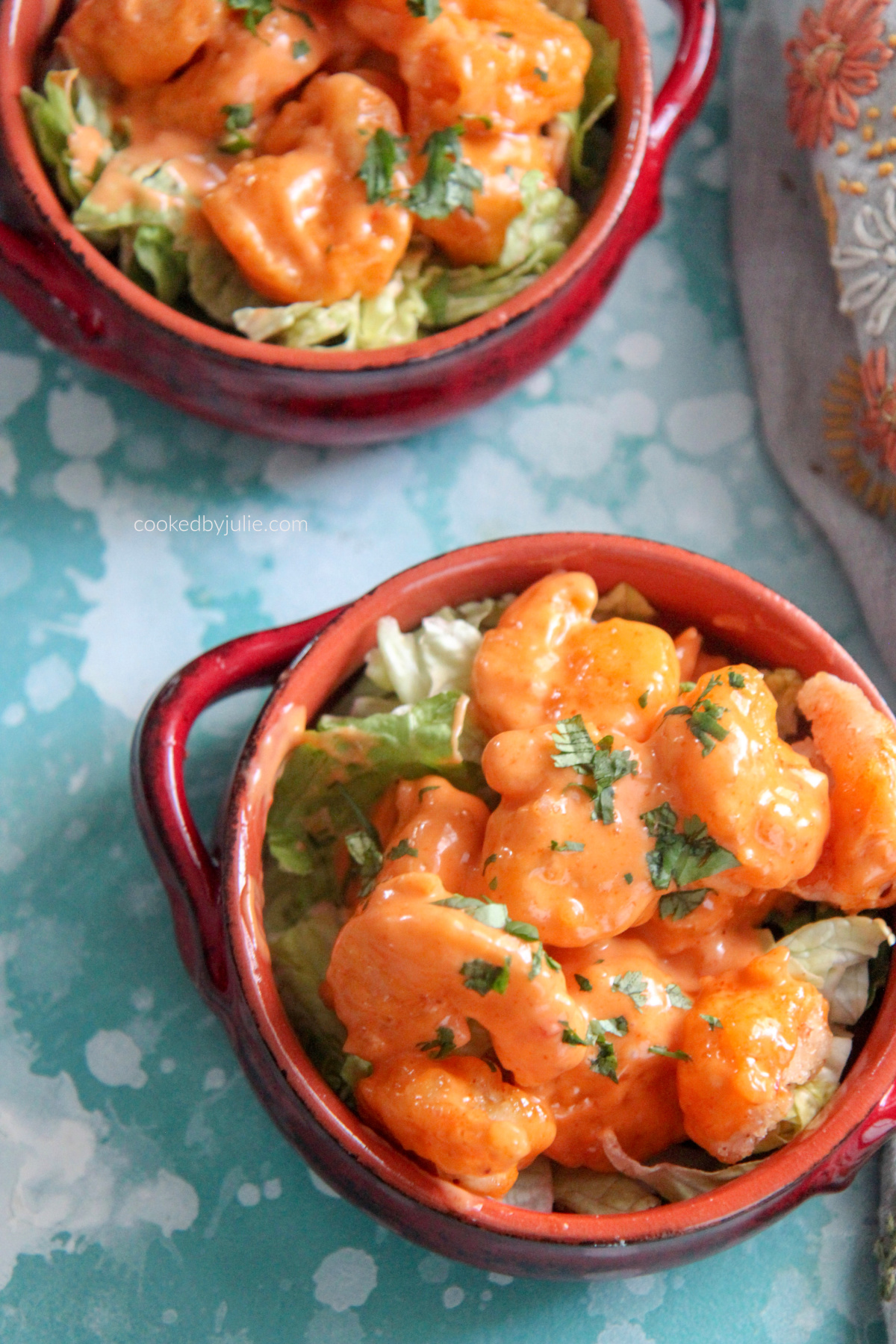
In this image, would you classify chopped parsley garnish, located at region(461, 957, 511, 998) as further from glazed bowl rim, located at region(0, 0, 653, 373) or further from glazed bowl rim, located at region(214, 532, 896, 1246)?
glazed bowl rim, located at region(0, 0, 653, 373)

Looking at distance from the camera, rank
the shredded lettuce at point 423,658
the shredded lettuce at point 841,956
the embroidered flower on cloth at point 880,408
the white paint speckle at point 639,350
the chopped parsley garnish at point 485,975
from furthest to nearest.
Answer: the white paint speckle at point 639,350
the embroidered flower on cloth at point 880,408
the shredded lettuce at point 423,658
the shredded lettuce at point 841,956
the chopped parsley garnish at point 485,975

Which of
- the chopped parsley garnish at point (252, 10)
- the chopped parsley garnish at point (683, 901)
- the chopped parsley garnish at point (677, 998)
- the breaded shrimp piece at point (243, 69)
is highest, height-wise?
the chopped parsley garnish at point (252, 10)

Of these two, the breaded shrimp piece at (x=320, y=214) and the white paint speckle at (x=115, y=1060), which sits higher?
the breaded shrimp piece at (x=320, y=214)

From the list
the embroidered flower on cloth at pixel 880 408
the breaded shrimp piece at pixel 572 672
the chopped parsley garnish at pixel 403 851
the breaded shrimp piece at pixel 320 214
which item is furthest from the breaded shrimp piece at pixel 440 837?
the embroidered flower on cloth at pixel 880 408

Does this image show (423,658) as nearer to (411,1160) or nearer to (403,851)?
(403,851)

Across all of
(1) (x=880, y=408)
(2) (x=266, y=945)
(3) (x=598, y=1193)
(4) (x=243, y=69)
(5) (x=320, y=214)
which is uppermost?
(4) (x=243, y=69)

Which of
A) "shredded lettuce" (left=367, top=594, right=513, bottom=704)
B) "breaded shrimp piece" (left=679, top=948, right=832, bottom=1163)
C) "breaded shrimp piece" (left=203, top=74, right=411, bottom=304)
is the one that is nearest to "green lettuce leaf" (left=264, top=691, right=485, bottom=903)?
"shredded lettuce" (left=367, top=594, right=513, bottom=704)

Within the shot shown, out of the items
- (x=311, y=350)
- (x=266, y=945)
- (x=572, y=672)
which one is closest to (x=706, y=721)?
(x=572, y=672)

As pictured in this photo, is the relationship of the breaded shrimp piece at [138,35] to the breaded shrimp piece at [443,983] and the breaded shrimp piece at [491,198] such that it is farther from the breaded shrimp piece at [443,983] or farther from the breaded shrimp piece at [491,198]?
the breaded shrimp piece at [443,983]
